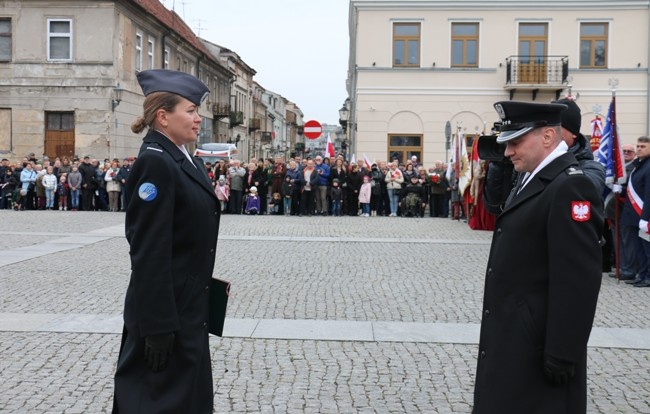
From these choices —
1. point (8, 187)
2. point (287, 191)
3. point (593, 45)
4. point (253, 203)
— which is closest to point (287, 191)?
point (287, 191)

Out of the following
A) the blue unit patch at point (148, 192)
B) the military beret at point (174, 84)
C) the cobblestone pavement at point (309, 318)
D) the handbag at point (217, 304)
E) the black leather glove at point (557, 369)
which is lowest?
the cobblestone pavement at point (309, 318)

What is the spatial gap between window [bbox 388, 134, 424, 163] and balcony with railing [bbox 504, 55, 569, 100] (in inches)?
182

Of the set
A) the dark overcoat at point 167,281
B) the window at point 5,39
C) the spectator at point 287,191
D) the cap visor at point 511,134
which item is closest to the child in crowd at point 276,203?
the spectator at point 287,191

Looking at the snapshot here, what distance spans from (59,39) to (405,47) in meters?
15.1

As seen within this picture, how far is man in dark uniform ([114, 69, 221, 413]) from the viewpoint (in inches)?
139

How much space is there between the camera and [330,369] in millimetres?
6430

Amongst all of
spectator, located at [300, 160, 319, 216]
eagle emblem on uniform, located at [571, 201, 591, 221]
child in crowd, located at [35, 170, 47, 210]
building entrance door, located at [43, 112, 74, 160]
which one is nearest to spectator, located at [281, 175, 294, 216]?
spectator, located at [300, 160, 319, 216]

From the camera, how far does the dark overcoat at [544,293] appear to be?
133 inches

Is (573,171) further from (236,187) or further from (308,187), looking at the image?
(236,187)

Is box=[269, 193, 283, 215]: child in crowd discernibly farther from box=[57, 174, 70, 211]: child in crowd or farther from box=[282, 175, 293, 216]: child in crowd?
box=[57, 174, 70, 211]: child in crowd

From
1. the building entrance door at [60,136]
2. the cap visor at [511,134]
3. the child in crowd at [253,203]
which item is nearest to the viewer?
the cap visor at [511,134]

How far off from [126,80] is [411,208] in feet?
55.6

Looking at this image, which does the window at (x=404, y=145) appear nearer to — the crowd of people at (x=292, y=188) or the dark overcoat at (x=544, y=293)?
the crowd of people at (x=292, y=188)

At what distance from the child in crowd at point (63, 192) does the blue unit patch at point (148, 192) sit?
2372 cm
